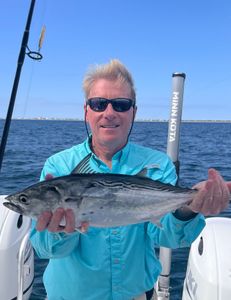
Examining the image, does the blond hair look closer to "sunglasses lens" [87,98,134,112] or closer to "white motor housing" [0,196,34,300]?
"sunglasses lens" [87,98,134,112]

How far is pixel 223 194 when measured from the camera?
3.02 m

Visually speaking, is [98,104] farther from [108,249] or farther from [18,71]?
[18,71]

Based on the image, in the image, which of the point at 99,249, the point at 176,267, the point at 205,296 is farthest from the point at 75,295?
the point at 176,267

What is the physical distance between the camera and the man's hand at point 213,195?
3.02 meters

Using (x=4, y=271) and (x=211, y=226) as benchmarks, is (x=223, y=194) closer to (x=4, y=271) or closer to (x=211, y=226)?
(x=211, y=226)

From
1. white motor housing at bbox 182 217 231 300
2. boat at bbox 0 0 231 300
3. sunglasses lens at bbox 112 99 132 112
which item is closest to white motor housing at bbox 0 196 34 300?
boat at bbox 0 0 231 300

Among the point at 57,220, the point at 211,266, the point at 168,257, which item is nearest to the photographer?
the point at 57,220

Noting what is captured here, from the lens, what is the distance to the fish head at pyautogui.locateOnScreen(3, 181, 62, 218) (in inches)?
114

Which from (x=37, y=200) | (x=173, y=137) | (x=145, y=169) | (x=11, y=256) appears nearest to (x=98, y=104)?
(x=145, y=169)

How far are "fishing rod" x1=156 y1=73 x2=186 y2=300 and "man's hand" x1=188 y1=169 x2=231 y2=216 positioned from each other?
1.96 m

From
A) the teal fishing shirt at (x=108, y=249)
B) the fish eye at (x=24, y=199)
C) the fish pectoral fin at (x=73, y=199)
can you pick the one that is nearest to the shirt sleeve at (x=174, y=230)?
the teal fishing shirt at (x=108, y=249)

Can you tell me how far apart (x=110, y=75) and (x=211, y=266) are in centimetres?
229

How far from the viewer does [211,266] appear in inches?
155

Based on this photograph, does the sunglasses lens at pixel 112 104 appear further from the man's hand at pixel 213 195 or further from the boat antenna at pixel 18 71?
the boat antenna at pixel 18 71
